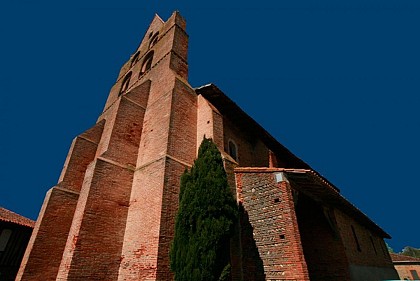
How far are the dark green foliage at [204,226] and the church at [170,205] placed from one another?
0.95 meters

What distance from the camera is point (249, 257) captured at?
7051 millimetres

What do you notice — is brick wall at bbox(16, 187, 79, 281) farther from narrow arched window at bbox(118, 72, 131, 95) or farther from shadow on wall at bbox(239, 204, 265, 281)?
narrow arched window at bbox(118, 72, 131, 95)

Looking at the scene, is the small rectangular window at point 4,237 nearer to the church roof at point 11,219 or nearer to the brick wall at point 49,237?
the church roof at point 11,219

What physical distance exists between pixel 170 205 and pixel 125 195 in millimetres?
2350

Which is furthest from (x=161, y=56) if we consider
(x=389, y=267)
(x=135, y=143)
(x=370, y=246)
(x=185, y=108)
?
(x=389, y=267)

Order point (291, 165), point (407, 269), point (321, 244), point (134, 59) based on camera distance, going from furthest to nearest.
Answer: point (407, 269) → point (134, 59) → point (291, 165) → point (321, 244)

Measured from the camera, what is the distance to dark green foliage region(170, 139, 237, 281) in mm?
5637

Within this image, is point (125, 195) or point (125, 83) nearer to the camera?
point (125, 195)

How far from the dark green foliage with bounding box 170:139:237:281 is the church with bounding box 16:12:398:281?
0.95m

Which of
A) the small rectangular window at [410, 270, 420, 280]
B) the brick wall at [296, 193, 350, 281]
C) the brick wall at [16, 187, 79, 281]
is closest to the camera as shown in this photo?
the brick wall at [16, 187, 79, 281]

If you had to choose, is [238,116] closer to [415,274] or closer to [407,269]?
[407,269]

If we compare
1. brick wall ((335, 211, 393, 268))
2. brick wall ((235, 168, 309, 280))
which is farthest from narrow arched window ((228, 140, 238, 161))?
brick wall ((335, 211, 393, 268))

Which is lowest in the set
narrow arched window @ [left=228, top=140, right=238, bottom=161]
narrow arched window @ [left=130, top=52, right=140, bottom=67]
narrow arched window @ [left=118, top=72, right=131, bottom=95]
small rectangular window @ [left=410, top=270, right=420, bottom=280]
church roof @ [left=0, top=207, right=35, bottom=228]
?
small rectangular window @ [left=410, top=270, right=420, bottom=280]

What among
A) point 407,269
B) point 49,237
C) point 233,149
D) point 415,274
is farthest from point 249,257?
point 415,274
